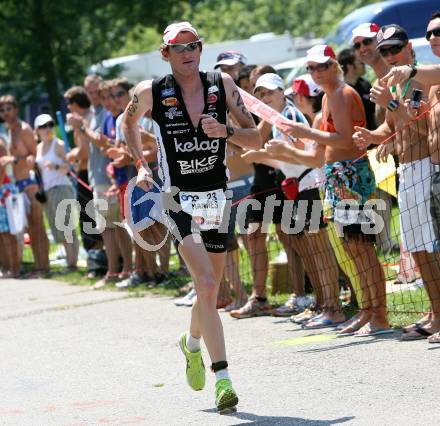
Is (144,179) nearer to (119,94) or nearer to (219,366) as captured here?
(219,366)

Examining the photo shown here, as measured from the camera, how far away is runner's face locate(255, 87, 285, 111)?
32.3 feet

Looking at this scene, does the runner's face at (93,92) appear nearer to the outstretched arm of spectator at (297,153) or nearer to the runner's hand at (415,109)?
the outstretched arm of spectator at (297,153)

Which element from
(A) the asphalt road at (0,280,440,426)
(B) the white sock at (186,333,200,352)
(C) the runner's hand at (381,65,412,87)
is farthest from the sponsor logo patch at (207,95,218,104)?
(A) the asphalt road at (0,280,440,426)

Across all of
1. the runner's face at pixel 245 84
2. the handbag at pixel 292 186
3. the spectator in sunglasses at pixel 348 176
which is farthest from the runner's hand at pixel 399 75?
the runner's face at pixel 245 84

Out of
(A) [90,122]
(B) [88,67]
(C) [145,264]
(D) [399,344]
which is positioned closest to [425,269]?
(D) [399,344]

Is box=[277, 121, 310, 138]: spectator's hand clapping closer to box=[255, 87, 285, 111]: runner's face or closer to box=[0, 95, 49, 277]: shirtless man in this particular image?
box=[255, 87, 285, 111]: runner's face

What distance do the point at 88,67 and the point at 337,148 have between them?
3073cm

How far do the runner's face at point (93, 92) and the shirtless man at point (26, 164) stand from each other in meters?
1.42

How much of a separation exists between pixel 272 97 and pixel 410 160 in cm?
178

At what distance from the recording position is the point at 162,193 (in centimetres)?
729

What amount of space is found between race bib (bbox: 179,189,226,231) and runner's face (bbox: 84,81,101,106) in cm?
713

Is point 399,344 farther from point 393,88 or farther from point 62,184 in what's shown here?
point 62,184

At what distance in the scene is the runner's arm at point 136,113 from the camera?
723 centimetres

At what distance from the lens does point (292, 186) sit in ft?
32.4
